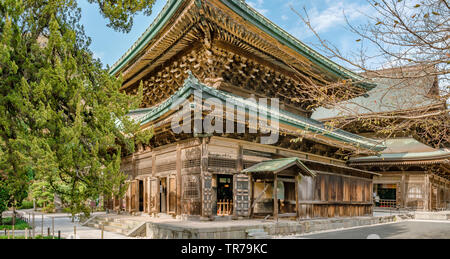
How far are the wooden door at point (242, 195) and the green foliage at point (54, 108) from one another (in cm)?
490

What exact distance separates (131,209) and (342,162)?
12.7 meters

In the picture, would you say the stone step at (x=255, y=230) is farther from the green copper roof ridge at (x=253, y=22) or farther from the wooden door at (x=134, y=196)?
the wooden door at (x=134, y=196)

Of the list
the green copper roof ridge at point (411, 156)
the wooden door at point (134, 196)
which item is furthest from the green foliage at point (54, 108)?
the green copper roof ridge at point (411, 156)

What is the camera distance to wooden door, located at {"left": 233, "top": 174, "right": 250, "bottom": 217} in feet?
43.5

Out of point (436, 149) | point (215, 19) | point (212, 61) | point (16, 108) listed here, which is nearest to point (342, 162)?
point (436, 149)

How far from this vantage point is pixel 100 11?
15484mm

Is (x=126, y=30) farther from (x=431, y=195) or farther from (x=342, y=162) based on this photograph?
(x=431, y=195)

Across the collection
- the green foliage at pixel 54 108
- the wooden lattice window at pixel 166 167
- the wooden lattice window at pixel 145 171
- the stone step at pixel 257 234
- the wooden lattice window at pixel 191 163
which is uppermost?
the green foliage at pixel 54 108

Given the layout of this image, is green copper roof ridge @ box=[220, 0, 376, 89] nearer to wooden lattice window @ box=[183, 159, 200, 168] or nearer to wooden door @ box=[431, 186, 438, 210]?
wooden lattice window @ box=[183, 159, 200, 168]

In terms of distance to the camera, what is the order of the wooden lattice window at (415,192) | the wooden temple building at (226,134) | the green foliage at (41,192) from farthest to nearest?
the green foliage at (41,192)
the wooden lattice window at (415,192)
the wooden temple building at (226,134)

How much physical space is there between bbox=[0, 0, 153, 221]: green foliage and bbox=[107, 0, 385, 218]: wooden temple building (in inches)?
114

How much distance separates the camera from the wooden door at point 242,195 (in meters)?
13.3

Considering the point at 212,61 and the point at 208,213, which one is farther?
the point at 212,61

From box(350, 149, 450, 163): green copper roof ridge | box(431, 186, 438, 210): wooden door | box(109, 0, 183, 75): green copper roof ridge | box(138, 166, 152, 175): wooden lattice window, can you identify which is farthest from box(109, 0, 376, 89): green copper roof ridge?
box(431, 186, 438, 210): wooden door
